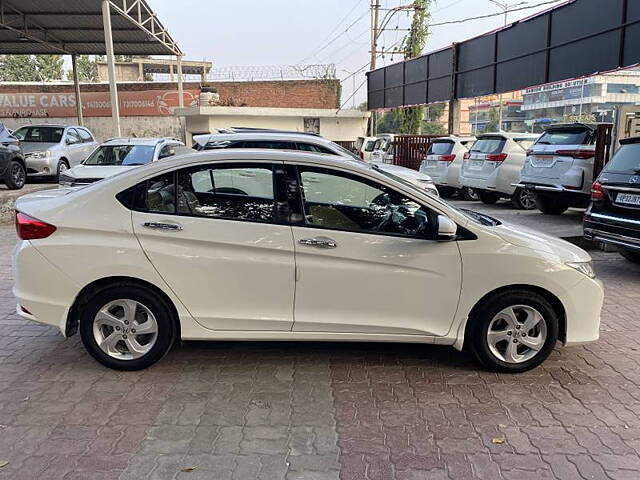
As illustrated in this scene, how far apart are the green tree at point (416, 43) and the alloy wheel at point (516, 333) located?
2645 centimetres

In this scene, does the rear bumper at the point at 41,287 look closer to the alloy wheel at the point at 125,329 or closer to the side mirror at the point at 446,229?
the alloy wheel at the point at 125,329

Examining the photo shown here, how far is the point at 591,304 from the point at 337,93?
101 ft

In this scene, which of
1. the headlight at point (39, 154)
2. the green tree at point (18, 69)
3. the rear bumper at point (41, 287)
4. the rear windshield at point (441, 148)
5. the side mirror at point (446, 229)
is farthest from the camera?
the green tree at point (18, 69)

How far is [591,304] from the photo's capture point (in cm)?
402

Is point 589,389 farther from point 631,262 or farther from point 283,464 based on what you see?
point 631,262

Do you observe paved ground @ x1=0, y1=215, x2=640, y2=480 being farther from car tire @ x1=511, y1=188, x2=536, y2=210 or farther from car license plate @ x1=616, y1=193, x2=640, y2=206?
car tire @ x1=511, y1=188, x2=536, y2=210

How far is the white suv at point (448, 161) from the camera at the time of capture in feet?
47.4

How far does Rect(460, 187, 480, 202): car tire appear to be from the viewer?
14.5 m

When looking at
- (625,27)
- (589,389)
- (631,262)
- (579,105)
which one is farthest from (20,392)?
(579,105)

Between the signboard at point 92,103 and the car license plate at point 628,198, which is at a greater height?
the signboard at point 92,103

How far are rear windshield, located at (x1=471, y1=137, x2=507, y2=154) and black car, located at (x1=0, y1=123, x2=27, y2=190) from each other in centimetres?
1059

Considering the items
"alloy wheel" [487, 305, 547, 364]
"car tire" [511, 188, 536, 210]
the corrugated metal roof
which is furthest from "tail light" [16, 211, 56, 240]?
the corrugated metal roof

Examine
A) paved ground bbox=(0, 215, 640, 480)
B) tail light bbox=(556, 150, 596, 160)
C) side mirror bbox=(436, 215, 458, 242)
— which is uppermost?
tail light bbox=(556, 150, 596, 160)

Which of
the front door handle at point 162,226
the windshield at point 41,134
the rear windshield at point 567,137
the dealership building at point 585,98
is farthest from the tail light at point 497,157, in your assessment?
the windshield at point 41,134
